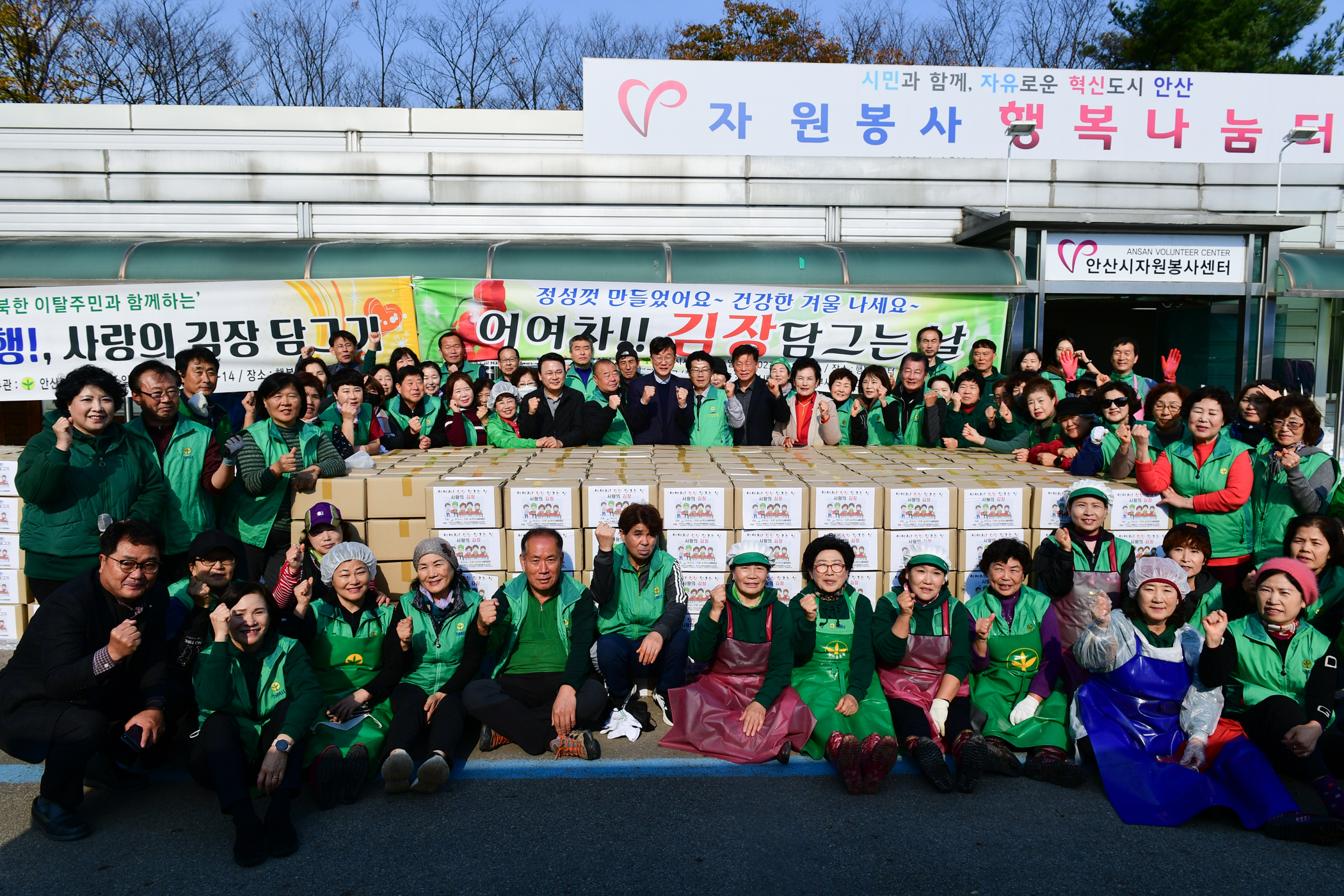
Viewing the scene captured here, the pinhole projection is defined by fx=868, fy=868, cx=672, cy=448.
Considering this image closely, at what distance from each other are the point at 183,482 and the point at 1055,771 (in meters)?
4.94

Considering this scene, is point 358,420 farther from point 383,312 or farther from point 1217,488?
point 1217,488

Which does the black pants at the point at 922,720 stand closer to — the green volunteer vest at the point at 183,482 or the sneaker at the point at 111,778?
the sneaker at the point at 111,778

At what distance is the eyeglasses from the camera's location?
12.6 ft

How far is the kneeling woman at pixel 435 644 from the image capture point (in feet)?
14.2

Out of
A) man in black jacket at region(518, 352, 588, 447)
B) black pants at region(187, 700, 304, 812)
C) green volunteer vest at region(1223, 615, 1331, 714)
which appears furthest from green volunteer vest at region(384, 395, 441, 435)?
green volunteer vest at region(1223, 615, 1331, 714)

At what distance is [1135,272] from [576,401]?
663 cm

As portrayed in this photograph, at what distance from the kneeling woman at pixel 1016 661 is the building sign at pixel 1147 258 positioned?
6.13 m

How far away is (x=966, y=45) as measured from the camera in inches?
1315

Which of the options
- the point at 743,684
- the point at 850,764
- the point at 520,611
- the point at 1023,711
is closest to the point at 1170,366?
the point at 1023,711

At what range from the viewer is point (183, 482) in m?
5.07

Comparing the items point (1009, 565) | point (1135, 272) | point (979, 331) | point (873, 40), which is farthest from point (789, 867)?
point (873, 40)

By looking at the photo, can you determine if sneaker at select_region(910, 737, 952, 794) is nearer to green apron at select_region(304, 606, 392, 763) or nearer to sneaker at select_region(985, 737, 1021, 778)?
sneaker at select_region(985, 737, 1021, 778)

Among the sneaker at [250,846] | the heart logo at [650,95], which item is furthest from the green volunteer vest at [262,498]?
the heart logo at [650,95]

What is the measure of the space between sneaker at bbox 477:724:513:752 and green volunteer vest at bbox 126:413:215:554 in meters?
2.18
